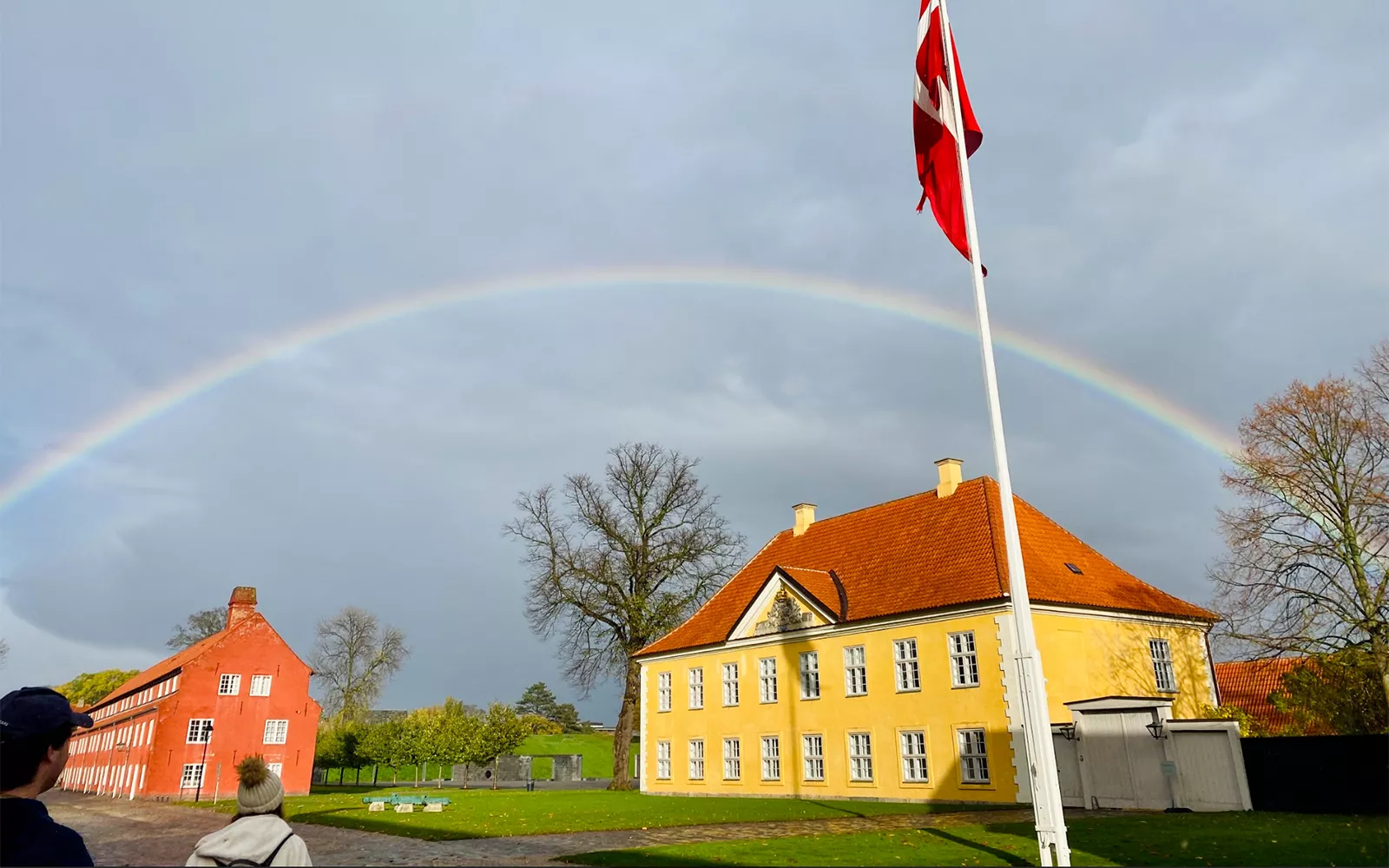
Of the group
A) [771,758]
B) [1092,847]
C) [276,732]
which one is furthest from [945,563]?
[276,732]

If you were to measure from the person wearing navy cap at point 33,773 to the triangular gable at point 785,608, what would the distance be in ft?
104

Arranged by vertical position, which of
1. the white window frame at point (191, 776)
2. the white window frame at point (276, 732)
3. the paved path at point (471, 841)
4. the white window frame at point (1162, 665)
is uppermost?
the white window frame at point (1162, 665)

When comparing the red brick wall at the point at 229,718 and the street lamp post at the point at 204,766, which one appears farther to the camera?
the red brick wall at the point at 229,718

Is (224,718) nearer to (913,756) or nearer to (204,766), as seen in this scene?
(204,766)

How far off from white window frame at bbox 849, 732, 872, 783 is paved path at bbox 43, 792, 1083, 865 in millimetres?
6108

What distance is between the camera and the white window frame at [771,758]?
115 feet

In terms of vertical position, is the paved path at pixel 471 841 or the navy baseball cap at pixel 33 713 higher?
the navy baseball cap at pixel 33 713

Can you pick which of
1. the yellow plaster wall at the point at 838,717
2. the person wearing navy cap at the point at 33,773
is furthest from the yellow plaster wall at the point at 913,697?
the person wearing navy cap at the point at 33,773

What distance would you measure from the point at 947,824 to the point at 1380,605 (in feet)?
48.3

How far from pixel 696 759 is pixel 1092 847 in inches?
1019

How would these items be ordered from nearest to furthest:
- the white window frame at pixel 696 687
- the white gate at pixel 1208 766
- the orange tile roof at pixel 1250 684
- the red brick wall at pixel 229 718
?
the white gate at pixel 1208 766
the orange tile roof at pixel 1250 684
the white window frame at pixel 696 687
the red brick wall at pixel 229 718

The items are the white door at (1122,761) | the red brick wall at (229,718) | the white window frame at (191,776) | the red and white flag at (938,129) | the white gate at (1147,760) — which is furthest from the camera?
the red brick wall at (229,718)

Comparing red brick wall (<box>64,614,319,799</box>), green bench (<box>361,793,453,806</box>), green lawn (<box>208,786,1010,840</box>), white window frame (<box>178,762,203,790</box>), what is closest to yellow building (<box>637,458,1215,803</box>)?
green lawn (<box>208,786,1010,840</box>)

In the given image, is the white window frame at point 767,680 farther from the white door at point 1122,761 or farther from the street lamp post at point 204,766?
the street lamp post at point 204,766
